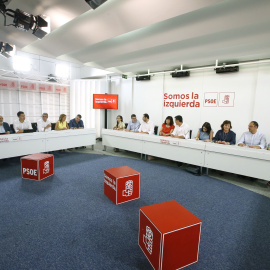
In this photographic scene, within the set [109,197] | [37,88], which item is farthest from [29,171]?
[37,88]

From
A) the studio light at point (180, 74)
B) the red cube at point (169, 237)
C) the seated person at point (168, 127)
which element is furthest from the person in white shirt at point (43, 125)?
the red cube at point (169, 237)

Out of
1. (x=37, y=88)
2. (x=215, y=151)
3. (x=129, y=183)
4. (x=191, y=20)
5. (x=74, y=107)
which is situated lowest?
(x=129, y=183)

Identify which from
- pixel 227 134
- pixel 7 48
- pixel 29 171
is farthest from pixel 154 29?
pixel 29 171

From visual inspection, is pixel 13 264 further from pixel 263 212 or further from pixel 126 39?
pixel 126 39

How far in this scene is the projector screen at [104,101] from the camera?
686 centimetres

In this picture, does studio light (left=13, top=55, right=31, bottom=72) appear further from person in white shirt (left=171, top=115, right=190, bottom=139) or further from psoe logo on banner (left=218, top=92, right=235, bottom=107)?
psoe logo on banner (left=218, top=92, right=235, bottom=107)

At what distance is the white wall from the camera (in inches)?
174

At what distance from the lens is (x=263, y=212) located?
2398mm

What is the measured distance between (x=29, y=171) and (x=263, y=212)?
3823mm

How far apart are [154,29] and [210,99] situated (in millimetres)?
2893

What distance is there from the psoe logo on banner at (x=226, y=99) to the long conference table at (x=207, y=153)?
6.30 ft

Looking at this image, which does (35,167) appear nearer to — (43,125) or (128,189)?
(128,189)

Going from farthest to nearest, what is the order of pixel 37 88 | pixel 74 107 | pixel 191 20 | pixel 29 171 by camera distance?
pixel 74 107, pixel 37 88, pixel 29 171, pixel 191 20

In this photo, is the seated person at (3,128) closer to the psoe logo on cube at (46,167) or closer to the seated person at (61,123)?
the seated person at (61,123)
